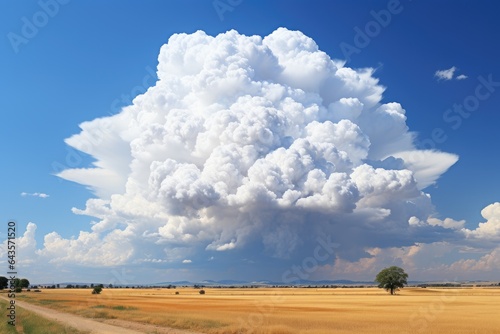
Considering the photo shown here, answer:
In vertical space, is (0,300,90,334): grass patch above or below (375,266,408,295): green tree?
below

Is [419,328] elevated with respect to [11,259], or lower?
lower

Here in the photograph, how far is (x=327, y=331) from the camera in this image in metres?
46.7

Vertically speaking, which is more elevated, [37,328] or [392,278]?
[392,278]

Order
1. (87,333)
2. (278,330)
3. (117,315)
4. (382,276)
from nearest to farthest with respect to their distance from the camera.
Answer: (87,333), (278,330), (117,315), (382,276)

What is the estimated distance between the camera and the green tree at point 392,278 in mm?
192250

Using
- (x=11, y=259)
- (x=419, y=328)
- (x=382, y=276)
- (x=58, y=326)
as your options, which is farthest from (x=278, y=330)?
(x=382, y=276)

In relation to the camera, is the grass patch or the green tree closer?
the grass patch

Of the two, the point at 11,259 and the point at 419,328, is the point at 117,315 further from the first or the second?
the point at 419,328

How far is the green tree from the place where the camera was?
631ft

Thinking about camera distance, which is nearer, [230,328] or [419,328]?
[230,328]

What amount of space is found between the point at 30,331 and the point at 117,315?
2258 cm

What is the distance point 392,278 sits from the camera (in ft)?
630

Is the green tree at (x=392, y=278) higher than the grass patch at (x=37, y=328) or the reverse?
higher

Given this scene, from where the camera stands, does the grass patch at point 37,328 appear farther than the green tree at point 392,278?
No
